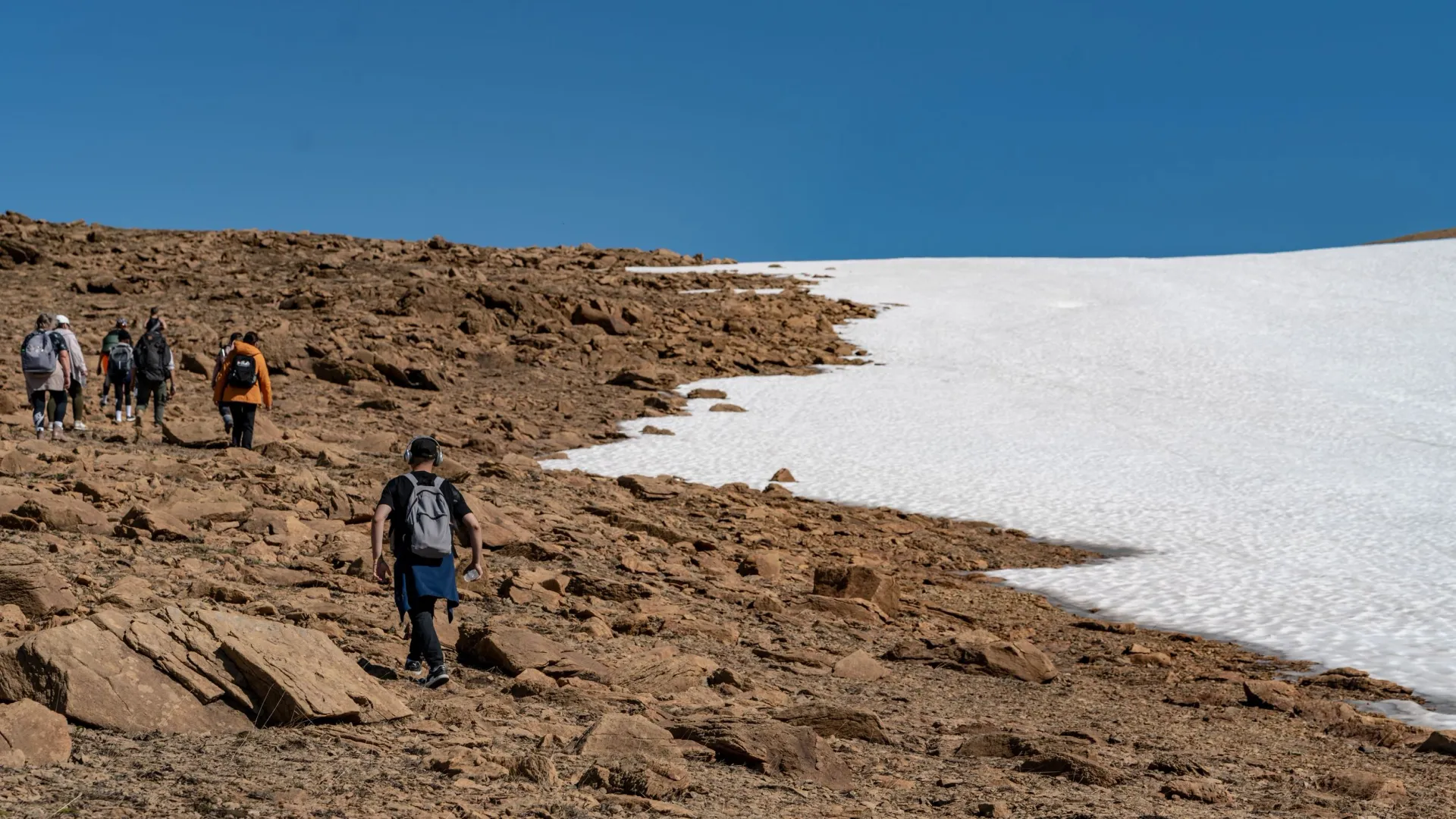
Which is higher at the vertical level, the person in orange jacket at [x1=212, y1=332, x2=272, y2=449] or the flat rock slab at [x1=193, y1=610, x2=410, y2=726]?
the person in orange jacket at [x1=212, y1=332, x2=272, y2=449]

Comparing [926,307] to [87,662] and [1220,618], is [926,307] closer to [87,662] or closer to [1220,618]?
[1220,618]

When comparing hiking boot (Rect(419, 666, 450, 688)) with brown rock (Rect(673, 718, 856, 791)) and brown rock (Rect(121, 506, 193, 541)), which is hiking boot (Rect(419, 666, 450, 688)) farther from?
brown rock (Rect(121, 506, 193, 541))

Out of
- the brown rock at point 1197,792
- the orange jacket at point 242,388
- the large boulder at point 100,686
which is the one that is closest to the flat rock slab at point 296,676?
the large boulder at point 100,686

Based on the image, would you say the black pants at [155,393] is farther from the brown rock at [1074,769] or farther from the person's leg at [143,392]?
the brown rock at [1074,769]

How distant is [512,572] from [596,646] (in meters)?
2.60

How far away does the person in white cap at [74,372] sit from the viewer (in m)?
18.8

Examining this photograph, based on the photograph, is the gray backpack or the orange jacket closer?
the orange jacket

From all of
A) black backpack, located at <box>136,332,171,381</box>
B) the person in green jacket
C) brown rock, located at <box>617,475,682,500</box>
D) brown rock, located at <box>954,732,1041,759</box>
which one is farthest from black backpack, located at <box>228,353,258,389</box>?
brown rock, located at <box>954,732,1041,759</box>

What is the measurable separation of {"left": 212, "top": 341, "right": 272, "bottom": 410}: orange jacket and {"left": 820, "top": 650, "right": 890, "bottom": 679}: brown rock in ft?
34.8

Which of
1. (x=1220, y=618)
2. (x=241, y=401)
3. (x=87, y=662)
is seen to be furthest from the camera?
(x=241, y=401)

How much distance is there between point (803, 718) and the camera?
8.30 meters

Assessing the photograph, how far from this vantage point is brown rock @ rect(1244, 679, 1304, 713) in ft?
35.4

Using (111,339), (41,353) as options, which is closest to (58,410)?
(41,353)

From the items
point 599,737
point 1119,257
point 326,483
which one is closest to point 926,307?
point 1119,257
